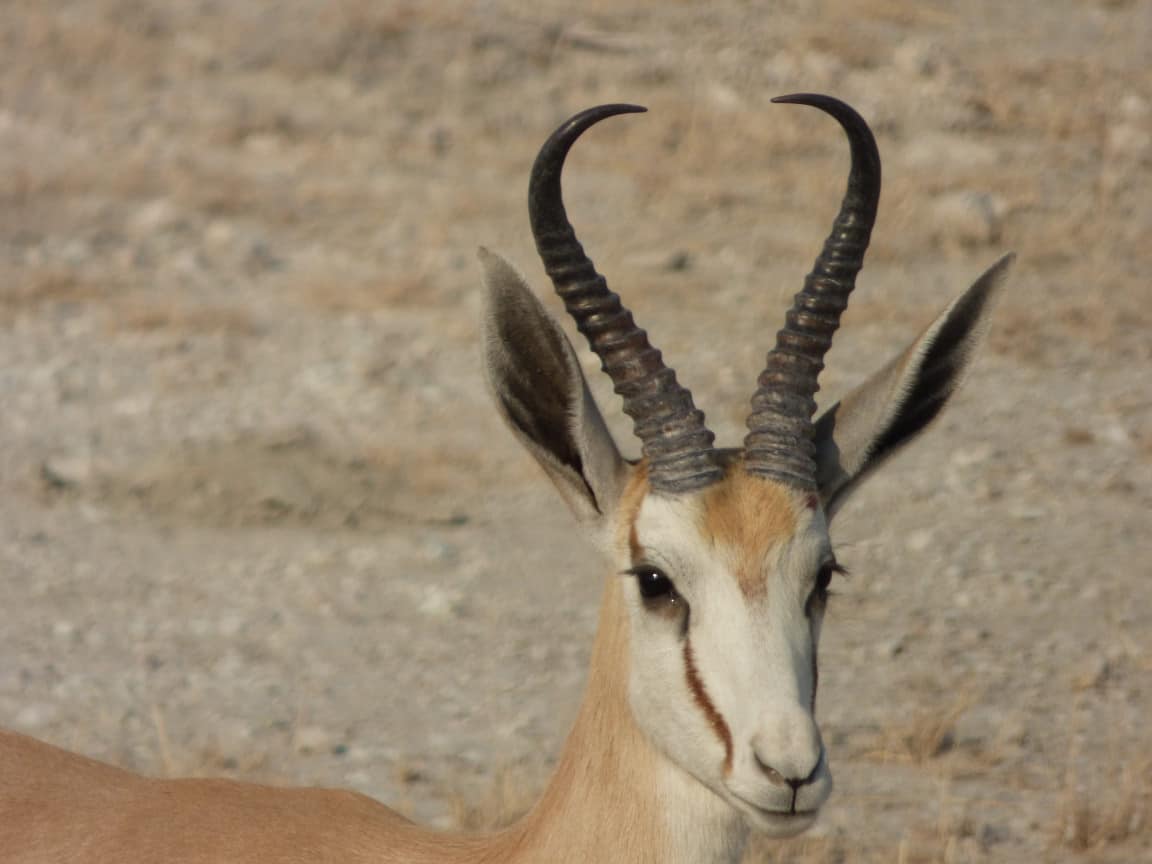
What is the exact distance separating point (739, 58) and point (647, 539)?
1060cm

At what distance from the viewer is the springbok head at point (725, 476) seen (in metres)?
3.37

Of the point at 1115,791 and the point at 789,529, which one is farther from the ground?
the point at 789,529

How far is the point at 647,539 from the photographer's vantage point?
3.64m

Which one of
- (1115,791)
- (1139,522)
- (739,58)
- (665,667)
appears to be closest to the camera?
(665,667)

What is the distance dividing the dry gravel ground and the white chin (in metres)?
2.10

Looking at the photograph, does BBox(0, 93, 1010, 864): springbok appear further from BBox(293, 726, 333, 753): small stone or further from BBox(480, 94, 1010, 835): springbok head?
BBox(293, 726, 333, 753): small stone

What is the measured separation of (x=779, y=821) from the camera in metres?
3.32

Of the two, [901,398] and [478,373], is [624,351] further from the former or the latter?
[478,373]

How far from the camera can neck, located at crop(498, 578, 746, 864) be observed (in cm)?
354

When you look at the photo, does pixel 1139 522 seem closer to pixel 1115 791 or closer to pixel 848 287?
pixel 1115 791

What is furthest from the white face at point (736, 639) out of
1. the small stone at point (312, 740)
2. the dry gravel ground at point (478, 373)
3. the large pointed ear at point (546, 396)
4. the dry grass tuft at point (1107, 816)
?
the small stone at point (312, 740)

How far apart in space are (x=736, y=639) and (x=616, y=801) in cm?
45

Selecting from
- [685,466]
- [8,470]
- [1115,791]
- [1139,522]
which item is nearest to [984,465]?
[1139,522]

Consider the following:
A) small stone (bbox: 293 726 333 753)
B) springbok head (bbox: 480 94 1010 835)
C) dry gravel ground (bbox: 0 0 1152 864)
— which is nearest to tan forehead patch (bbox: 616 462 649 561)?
springbok head (bbox: 480 94 1010 835)
